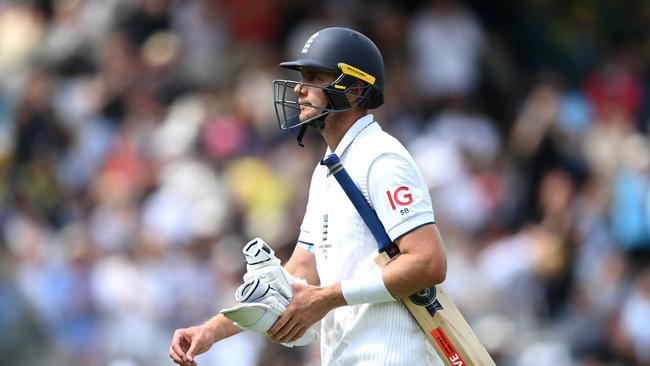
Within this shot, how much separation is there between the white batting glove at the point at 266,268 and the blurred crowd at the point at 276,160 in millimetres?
4775

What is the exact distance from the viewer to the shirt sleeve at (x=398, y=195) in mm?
5477

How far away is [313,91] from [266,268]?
2.74 feet

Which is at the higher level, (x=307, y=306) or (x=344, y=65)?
(x=344, y=65)

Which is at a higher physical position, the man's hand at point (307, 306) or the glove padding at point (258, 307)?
the glove padding at point (258, 307)

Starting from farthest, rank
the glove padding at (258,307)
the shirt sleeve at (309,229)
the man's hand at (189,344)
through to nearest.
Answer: the shirt sleeve at (309,229) → the man's hand at (189,344) → the glove padding at (258,307)

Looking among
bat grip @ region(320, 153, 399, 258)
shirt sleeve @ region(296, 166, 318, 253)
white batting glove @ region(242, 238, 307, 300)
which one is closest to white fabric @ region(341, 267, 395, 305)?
bat grip @ region(320, 153, 399, 258)

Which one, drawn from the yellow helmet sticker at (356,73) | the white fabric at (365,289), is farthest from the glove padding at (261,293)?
the yellow helmet sticker at (356,73)

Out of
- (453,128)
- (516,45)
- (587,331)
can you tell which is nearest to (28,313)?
(587,331)

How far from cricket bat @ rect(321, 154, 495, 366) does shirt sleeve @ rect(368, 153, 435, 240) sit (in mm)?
50

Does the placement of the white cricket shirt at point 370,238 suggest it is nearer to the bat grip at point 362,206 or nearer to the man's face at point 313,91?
the bat grip at point 362,206

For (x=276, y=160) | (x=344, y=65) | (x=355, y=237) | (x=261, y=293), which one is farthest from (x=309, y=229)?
(x=276, y=160)

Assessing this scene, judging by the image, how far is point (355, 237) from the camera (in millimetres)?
5656

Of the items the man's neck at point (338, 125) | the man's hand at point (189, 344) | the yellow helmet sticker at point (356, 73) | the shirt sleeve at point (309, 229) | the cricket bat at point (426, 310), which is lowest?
the cricket bat at point (426, 310)

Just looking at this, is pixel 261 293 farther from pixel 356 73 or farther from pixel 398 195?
pixel 356 73
